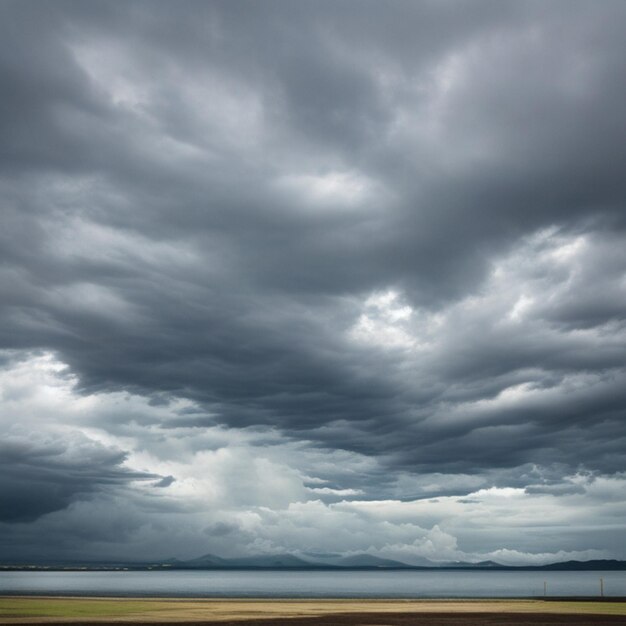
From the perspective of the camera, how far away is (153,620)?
235ft

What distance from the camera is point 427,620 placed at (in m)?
75.4

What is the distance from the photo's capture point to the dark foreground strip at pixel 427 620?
227 feet

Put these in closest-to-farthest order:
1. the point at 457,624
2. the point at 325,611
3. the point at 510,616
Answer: the point at 457,624 < the point at 510,616 < the point at 325,611

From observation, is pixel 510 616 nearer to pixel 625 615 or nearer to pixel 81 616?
pixel 625 615

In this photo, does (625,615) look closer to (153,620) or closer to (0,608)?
(153,620)

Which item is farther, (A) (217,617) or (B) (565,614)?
(B) (565,614)

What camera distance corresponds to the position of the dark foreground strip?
69125 mm

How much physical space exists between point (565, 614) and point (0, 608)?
7137 cm

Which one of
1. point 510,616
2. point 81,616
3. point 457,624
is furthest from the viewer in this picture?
point 510,616

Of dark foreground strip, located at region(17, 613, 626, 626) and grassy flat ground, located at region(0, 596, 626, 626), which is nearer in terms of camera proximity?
dark foreground strip, located at region(17, 613, 626, 626)

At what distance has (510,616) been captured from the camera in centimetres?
8288

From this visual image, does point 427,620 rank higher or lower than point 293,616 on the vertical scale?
higher

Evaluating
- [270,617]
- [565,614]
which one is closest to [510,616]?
[565,614]

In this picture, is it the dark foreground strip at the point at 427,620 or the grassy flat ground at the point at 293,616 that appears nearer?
the dark foreground strip at the point at 427,620
